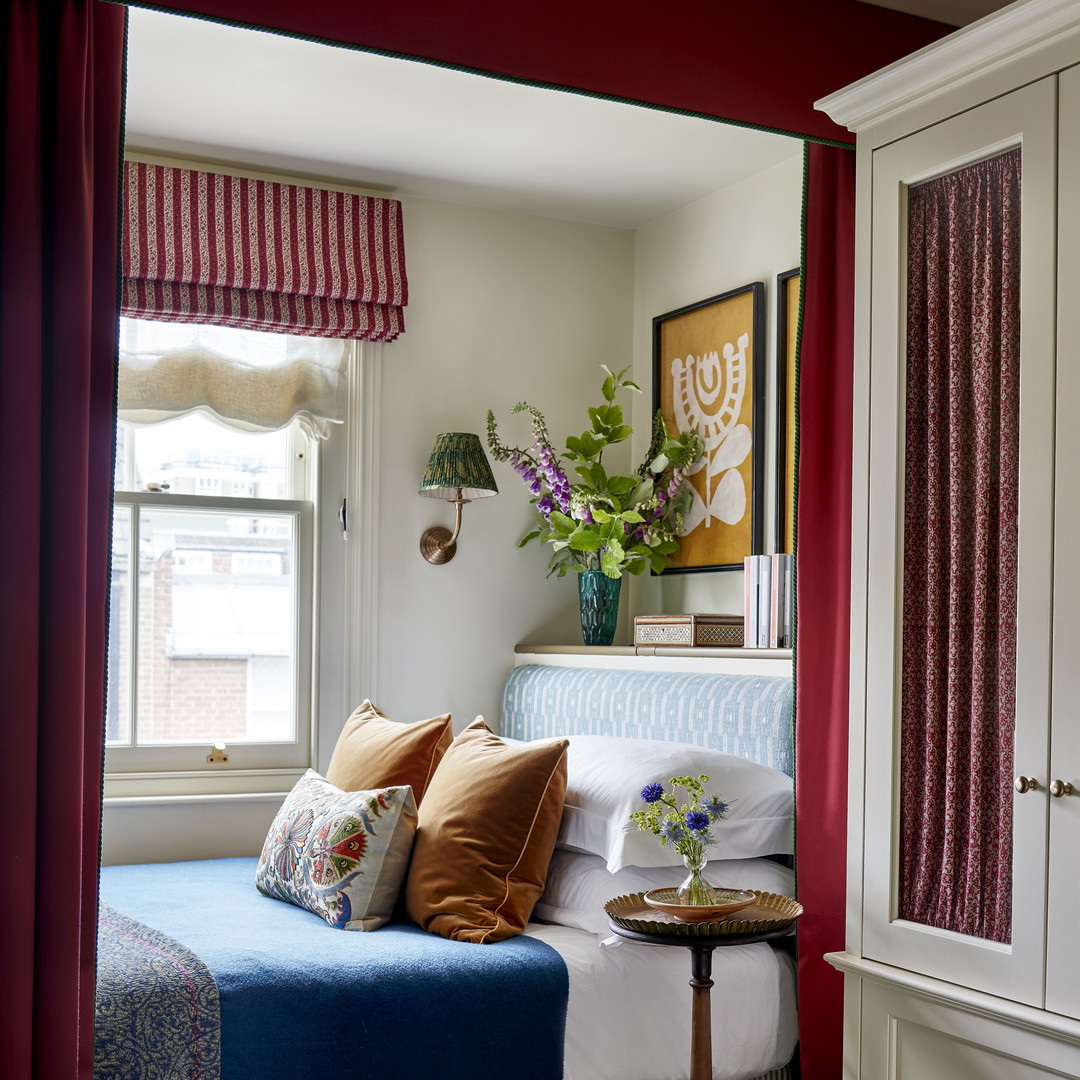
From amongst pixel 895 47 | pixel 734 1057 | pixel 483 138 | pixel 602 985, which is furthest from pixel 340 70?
pixel 734 1057

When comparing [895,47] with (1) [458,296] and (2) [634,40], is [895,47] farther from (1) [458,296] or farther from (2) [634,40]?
(1) [458,296]

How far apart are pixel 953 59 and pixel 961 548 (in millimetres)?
842

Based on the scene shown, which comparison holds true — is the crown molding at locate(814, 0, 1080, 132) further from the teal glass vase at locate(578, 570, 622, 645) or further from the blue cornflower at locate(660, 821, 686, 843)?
the teal glass vase at locate(578, 570, 622, 645)

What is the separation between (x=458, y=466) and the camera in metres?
3.77

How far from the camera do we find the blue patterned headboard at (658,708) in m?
2.92

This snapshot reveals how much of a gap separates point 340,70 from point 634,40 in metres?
1.07

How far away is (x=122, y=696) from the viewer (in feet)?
11.9

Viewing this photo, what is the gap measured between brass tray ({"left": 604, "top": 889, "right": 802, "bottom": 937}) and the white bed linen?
0.09 metres

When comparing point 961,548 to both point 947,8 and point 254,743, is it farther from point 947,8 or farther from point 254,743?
point 254,743

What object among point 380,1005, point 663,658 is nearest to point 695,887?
point 380,1005

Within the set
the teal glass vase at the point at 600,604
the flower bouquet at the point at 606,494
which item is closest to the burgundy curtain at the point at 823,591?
the flower bouquet at the point at 606,494

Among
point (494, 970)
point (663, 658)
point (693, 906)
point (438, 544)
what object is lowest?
point (494, 970)

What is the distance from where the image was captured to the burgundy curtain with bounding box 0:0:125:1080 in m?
1.79

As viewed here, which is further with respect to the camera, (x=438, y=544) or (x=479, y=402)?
(x=479, y=402)
